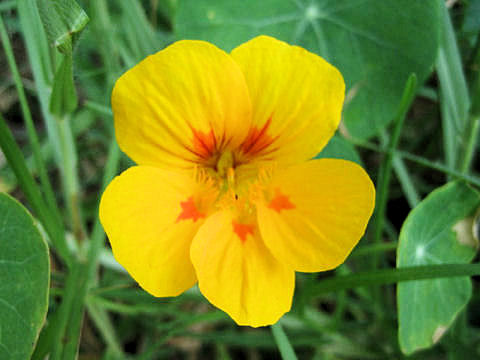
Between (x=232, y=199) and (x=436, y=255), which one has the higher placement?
(x=232, y=199)

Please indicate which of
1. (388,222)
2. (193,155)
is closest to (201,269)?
(193,155)

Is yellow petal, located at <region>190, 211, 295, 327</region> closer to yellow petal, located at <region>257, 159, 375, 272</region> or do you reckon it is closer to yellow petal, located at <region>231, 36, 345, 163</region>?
yellow petal, located at <region>257, 159, 375, 272</region>

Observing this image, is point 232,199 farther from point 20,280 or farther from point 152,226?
point 20,280

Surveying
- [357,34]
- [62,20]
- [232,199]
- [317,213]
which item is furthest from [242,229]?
[357,34]

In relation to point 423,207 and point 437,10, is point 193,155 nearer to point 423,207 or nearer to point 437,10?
point 423,207

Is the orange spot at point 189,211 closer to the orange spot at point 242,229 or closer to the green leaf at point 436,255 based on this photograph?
the orange spot at point 242,229

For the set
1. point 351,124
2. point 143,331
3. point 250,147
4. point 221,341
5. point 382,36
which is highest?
point 382,36
